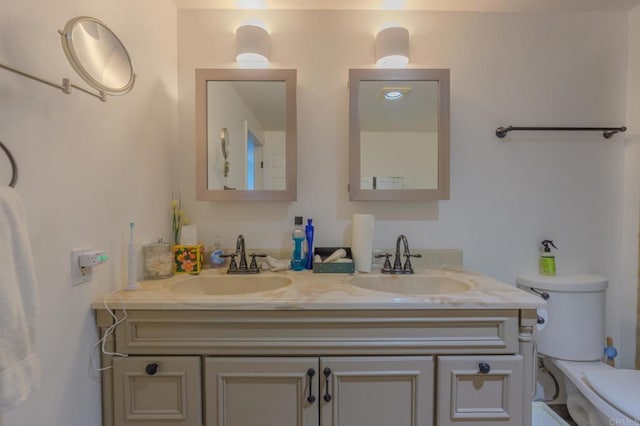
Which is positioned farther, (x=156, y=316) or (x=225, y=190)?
(x=225, y=190)

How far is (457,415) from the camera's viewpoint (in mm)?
963

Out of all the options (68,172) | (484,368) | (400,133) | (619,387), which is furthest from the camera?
(400,133)

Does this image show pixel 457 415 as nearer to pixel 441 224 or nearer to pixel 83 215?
pixel 441 224

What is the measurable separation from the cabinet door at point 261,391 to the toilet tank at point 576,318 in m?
1.19

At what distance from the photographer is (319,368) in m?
0.96

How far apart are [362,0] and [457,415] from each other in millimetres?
1786

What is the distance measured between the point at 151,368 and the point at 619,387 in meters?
1.80

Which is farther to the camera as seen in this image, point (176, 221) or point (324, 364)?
point (176, 221)

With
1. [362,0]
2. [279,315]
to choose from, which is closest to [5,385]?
[279,315]

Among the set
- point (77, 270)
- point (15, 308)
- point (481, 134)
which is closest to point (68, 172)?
point (77, 270)

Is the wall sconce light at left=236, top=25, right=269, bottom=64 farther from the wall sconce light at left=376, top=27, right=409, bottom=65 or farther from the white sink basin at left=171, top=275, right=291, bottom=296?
the white sink basin at left=171, top=275, right=291, bottom=296

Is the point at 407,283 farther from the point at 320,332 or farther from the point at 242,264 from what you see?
the point at 242,264

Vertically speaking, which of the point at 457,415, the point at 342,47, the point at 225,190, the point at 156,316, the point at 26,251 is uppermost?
the point at 342,47

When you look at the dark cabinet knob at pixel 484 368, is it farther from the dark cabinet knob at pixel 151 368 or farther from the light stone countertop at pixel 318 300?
the dark cabinet knob at pixel 151 368
